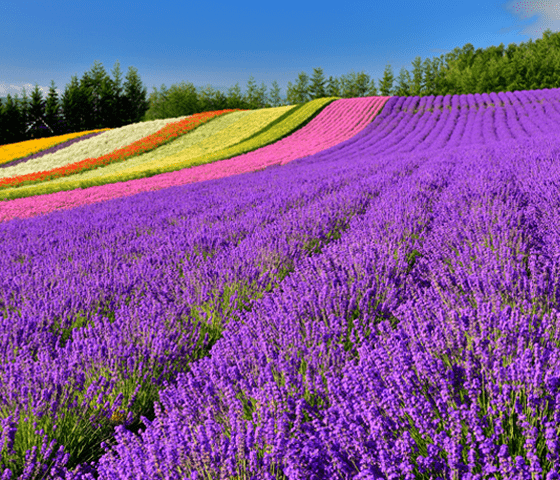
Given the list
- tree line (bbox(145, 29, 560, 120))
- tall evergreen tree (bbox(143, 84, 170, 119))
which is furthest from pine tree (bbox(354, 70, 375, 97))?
tall evergreen tree (bbox(143, 84, 170, 119))

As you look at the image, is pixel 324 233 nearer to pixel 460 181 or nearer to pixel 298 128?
pixel 460 181

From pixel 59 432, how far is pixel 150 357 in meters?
0.40

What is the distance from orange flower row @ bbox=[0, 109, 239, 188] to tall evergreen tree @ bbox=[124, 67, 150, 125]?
1586cm

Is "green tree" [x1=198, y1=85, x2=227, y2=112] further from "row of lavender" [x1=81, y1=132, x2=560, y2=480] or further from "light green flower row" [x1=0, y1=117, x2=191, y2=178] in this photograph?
"row of lavender" [x1=81, y1=132, x2=560, y2=480]

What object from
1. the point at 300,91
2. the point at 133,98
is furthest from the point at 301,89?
the point at 133,98

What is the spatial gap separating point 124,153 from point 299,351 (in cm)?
2141

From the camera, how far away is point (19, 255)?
3438mm

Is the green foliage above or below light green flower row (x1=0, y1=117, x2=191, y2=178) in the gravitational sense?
above

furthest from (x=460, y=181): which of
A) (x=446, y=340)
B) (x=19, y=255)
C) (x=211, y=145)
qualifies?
(x=211, y=145)

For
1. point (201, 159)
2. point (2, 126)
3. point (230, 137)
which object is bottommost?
point (201, 159)

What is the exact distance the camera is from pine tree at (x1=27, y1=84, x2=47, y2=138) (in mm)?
34188

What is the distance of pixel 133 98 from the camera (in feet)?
133

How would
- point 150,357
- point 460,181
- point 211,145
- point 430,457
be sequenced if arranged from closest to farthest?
point 430,457 → point 150,357 → point 460,181 → point 211,145

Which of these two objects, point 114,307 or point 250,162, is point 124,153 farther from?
point 114,307
